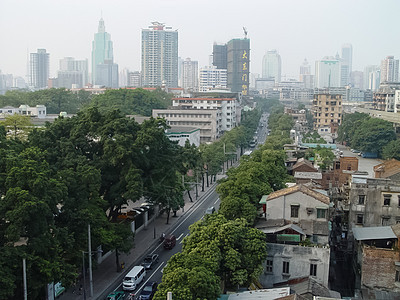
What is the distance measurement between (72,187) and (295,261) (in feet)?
32.2

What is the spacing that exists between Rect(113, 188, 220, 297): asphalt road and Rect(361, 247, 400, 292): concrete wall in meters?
8.89

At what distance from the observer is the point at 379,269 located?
67.8ft

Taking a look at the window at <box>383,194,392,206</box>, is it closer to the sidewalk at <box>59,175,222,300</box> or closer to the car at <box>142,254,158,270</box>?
the car at <box>142,254,158,270</box>

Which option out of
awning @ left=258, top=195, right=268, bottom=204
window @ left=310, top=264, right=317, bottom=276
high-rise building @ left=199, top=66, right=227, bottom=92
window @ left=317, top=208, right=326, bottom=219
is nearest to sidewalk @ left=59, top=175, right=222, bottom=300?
awning @ left=258, top=195, right=268, bottom=204

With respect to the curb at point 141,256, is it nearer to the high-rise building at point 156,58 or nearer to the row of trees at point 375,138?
the row of trees at point 375,138

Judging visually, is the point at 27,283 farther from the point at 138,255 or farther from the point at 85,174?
the point at 138,255

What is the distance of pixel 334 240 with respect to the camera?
→ 91.2ft

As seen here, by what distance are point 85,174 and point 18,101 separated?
61.1 meters

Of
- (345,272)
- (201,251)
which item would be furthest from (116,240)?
(345,272)

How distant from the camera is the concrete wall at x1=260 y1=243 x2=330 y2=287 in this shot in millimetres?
20264

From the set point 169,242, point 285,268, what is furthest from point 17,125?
point 285,268

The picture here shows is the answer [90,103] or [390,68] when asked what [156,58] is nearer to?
[390,68]

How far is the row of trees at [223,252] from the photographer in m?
15.5

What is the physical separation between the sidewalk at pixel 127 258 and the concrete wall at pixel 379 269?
35.1ft
